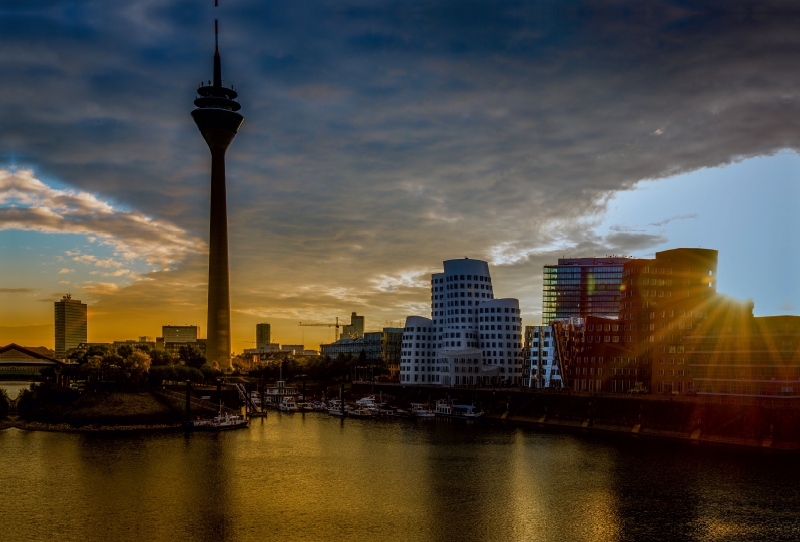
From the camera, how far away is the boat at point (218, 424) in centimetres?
13362

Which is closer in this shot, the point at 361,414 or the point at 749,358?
the point at 749,358

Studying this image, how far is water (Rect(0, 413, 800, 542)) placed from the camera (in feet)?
207

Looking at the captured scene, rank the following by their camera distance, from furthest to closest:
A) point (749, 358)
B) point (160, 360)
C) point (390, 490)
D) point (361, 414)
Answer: point (160, 360) < point (361, 414) < point (749, 358) < point (390, 490)

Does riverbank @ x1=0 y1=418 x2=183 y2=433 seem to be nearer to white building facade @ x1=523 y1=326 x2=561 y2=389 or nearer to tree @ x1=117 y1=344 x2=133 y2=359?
tree @ x1=117 y1=344 x2=133 y2=359

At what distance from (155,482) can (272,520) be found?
23.1 m

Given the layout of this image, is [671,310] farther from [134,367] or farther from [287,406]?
[134,367]

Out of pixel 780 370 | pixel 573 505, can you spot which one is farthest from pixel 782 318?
pixel 573 505

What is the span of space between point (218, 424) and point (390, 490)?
67218 mm

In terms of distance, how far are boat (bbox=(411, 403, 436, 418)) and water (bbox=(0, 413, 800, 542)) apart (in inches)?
2079

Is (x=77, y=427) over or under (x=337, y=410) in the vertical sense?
over

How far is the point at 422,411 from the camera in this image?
567 feet

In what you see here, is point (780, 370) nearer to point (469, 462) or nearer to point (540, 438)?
point (540, 438)

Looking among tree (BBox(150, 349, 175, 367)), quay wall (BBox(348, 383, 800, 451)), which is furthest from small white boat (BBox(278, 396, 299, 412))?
quay wall (BBox(348, 383, 800, 451))

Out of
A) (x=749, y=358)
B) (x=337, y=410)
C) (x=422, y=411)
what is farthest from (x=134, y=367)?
(x=749, y=358)
